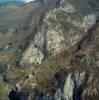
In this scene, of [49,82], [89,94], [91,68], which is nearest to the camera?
[89,94]

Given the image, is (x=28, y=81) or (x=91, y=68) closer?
(x=91, y=68)

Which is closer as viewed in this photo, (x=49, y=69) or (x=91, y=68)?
(x=91, y=68)

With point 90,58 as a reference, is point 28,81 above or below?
below

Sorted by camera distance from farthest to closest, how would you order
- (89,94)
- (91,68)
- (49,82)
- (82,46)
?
(82,46) < (49,82) < (91,68) < (89,94)

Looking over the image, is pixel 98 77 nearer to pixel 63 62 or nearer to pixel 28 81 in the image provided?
pixel 63 62

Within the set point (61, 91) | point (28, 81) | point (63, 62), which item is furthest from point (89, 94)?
point (28, 81)

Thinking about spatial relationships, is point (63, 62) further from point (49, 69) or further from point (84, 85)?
point (84, 85)

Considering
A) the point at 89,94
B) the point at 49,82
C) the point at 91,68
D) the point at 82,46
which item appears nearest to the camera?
the point at 89,94

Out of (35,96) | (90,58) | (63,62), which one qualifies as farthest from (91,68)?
(35,96)

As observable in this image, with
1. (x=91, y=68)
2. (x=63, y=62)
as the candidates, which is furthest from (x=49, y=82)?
(x=91, y=68)

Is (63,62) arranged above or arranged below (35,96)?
above
